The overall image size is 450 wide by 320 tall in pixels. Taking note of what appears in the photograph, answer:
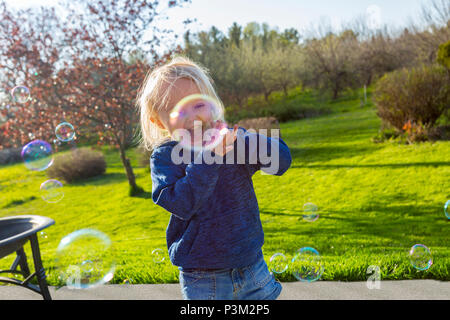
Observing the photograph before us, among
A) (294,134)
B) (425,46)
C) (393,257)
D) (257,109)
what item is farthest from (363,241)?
(425,46)

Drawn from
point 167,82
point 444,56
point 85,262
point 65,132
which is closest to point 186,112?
point 167,82

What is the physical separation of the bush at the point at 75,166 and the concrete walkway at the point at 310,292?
38.3ft

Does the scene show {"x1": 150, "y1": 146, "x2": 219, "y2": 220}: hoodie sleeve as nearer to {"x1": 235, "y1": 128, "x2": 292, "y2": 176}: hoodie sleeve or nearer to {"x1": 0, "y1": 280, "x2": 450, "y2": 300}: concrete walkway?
{"x1": 235, "y1": 128, "x2": 292, "y2": 176}: hoodie sleeve

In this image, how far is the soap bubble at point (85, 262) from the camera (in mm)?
3588

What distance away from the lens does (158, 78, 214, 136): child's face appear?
58.8 inches

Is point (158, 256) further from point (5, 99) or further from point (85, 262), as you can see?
point (5, 99)

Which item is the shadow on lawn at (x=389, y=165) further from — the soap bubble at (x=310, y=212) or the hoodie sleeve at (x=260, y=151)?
the hoodie sleeve at (x=260, y=151)

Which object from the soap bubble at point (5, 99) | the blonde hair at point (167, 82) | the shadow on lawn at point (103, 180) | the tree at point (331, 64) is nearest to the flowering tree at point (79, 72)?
the soap bubble at point (5, 99)

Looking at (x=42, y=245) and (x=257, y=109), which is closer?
(x=42, y=245)

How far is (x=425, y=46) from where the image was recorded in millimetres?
26359

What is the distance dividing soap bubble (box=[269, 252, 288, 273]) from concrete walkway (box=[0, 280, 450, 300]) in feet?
0.66

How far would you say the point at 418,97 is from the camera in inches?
405
